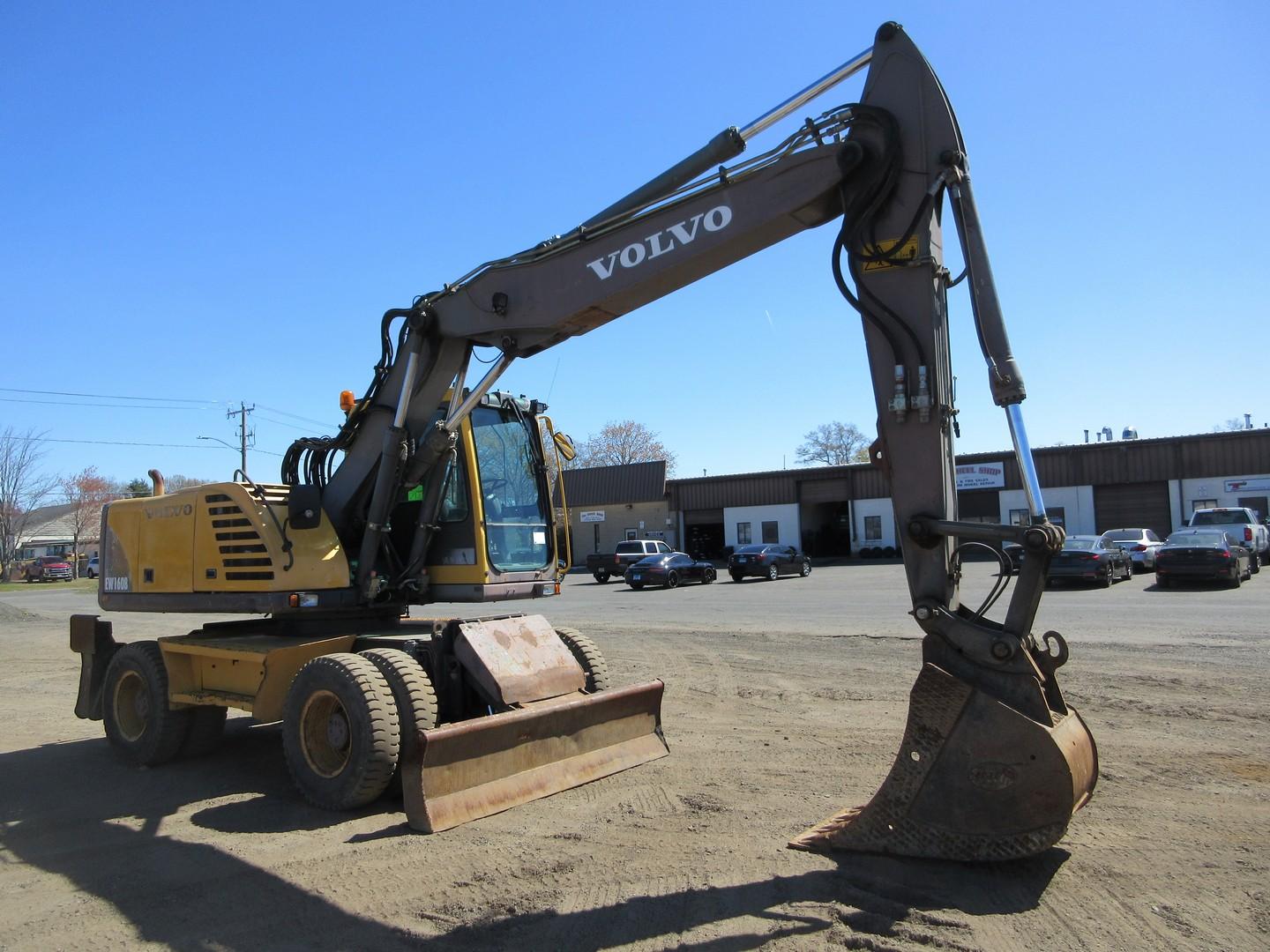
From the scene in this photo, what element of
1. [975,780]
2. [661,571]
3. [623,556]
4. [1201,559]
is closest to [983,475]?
[623,556]

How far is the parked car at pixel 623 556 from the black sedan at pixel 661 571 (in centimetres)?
235

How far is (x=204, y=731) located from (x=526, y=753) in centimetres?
366

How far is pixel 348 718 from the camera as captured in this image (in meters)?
6.36

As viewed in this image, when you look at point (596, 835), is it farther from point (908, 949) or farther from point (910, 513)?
point (910, 513)

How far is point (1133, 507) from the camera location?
40719mm

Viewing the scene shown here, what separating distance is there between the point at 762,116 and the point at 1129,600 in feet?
57.6

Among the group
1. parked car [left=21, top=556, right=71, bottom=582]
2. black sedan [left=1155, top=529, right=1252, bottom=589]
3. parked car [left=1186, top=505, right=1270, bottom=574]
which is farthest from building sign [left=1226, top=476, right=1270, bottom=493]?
parked car [left=21, top=556, right=71, bottom=582]

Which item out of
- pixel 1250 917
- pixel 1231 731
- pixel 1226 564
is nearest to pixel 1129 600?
pixel 1226 564

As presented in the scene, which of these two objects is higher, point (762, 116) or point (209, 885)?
point (762, 116)

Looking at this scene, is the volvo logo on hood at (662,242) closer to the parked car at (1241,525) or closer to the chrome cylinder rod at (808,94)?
the chrome cylinder rod at (808,94)

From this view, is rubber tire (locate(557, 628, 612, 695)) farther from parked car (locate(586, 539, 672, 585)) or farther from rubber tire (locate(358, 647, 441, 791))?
parked car (locate(586, 539, 672, 585))

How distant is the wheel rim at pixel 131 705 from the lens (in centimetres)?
834

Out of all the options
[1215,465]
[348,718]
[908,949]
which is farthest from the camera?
[1215,465]

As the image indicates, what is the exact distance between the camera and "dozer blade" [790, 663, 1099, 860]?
414cm
